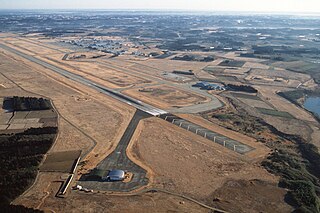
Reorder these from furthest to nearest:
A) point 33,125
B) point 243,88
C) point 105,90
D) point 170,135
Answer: point 243,88
point 105,90
point 33,125
point 170,135

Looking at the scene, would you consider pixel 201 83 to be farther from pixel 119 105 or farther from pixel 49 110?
pixel 49 110

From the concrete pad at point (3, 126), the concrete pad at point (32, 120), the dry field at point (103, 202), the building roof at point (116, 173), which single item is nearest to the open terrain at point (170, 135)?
the dry field at point (103, 202)

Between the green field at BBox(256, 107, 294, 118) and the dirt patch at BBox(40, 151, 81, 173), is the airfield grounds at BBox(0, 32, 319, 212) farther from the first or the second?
the green field at BBox(256, 107, 294, 118)

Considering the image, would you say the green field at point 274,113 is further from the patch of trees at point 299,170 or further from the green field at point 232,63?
the green field at point 232,63

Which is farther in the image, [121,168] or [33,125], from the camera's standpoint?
[33,125]

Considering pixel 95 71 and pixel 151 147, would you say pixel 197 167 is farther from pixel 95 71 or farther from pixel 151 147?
pixel 95 71

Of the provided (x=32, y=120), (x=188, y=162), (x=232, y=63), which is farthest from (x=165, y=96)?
(x=232, y=63)
